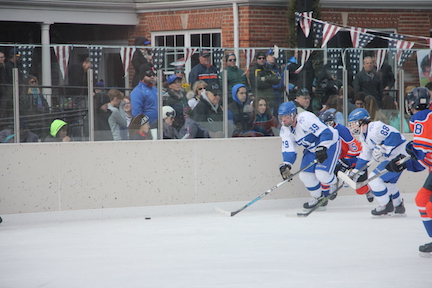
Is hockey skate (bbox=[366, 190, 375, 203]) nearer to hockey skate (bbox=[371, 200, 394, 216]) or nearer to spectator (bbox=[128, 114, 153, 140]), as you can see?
hockey skate (bbox=[371, 200, 394, 216])

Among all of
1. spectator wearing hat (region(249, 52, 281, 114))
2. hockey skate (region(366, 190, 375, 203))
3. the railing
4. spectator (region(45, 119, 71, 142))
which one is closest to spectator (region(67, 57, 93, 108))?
the railing

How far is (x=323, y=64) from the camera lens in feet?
32.3

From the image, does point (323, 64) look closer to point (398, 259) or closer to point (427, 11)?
point (398, 259)

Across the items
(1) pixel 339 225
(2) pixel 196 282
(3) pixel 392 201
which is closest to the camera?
(2) pixel 196 282

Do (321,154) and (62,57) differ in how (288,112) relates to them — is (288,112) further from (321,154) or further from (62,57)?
(62,57)

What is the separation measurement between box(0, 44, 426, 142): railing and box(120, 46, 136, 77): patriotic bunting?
0.01 metres

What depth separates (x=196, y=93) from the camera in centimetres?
916

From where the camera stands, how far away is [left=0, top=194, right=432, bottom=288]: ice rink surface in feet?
16.7

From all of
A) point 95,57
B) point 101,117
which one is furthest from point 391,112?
point 95,57

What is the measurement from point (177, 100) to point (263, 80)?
111cm

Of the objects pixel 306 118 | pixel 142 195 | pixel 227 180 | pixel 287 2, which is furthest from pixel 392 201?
pixel 287 2

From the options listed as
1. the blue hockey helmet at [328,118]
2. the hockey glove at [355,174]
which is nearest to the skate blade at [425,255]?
the hockey glove at [355,174]

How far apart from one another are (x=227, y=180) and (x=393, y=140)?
2.07 m

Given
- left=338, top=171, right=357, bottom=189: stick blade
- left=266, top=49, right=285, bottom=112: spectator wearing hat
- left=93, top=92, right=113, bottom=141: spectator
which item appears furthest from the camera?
left=266, top=49, right=285, bottom=112: spectator wearing hat
